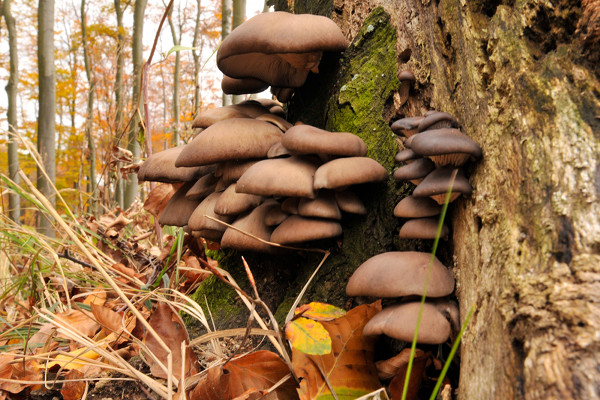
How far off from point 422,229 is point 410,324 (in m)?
0.32

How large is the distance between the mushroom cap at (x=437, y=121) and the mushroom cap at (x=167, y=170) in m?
1.08

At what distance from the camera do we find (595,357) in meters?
0.77

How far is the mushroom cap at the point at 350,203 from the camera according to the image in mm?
1621

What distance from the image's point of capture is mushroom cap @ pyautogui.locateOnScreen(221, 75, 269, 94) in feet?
7.55

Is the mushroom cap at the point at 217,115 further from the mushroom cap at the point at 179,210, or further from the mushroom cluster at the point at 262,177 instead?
the mushroom cap at the point at 179,210

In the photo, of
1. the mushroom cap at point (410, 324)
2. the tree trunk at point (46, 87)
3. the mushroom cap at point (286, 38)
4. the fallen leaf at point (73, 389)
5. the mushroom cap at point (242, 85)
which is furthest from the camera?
the tree trunk at point (46, 87)

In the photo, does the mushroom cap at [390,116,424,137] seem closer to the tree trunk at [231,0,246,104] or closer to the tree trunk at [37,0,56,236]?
the tree trunk at [231,0,246,104]

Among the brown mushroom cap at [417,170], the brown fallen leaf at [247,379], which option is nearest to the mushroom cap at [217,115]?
the brown mushroom cap at [417,170]

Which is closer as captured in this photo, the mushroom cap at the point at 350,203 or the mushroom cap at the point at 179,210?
the mushroom cap at the point at 350,203

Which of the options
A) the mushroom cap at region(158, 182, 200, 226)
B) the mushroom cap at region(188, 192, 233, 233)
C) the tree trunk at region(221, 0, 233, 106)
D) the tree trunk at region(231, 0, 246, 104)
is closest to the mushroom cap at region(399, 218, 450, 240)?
the mushroom cap at region(188, 192, 233, 233)

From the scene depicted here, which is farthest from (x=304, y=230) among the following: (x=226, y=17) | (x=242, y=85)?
(x=226, y=17)

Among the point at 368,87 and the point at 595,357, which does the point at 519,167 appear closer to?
the point at 595,357

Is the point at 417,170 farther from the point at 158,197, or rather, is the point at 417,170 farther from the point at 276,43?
the point at 158,197

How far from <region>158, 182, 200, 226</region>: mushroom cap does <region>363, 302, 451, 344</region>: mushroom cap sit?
48.0 inches
